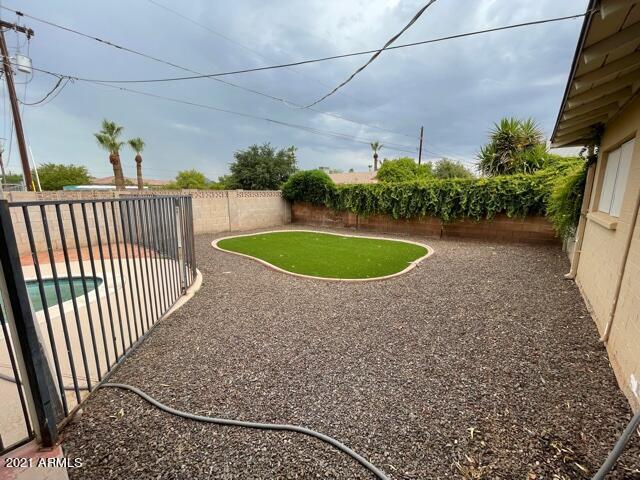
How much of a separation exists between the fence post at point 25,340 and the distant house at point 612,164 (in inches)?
152

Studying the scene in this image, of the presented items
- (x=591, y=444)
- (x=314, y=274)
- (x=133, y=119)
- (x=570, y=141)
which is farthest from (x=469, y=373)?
(x=133, y=119)

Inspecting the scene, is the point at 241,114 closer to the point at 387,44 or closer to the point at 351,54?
the point at 351,54

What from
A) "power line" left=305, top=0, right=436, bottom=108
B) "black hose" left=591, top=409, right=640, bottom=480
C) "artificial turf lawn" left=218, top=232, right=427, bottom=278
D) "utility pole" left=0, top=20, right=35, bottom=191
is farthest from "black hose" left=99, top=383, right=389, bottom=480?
"utility pole" left=0, top=20, right=35, bottom=191

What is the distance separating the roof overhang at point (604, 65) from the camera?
6.18ft

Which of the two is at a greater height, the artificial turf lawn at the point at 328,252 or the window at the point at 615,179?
the window at the point at 615,179

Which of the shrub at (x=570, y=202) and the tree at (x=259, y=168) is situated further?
the tree at (x=259, y=168)

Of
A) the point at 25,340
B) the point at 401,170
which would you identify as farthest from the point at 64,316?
the point at 401,170

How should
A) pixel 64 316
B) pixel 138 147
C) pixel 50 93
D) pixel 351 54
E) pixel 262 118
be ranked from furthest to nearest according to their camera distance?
pixel 138 147
pixel 262 118
pixel 50 93
pixel 351 54
pixel 64 316

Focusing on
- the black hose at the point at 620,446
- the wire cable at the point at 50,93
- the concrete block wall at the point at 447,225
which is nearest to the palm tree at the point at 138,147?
the wire cable at the point at 50,93

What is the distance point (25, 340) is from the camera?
1624 mm

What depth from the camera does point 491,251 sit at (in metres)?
8.13

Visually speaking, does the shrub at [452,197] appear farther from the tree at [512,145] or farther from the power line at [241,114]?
the power line at [241,114]

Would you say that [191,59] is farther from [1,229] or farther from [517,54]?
[1,229]

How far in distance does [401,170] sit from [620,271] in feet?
53.4
